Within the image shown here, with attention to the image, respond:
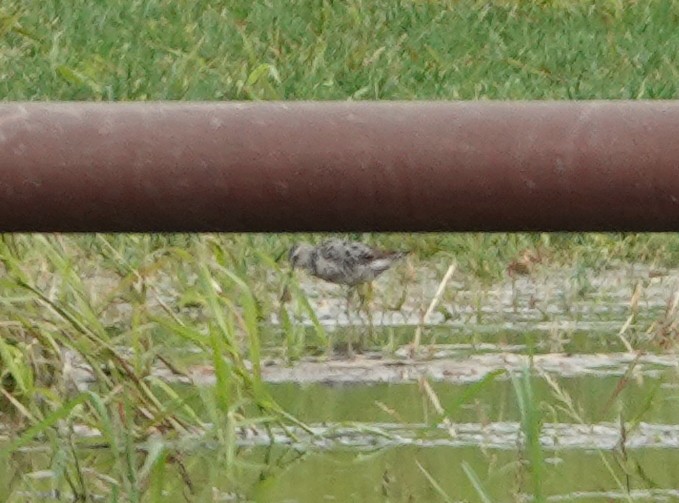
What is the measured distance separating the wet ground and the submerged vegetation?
0.01 metres

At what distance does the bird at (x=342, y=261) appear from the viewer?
5367mm

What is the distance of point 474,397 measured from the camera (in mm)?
3945

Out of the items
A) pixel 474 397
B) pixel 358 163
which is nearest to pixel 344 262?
pixel 474 397

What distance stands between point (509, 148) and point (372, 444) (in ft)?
6.11

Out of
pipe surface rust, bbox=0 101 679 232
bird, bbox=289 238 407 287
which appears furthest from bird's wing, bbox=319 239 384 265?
pipe surface rust, bbox=0 101 679 232

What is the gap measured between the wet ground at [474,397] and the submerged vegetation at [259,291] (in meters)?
0.01

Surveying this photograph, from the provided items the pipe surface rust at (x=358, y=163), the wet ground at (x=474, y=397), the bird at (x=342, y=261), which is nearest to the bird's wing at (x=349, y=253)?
the bird at (x=342, y=261)

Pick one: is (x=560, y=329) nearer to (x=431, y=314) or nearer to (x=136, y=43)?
(x=431, y=314)

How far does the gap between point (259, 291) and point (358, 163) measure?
3.21 m

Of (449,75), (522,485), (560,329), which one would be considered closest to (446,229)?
(522,485)

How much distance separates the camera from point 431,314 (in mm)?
5016

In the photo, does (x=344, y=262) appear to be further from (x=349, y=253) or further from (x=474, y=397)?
(x=474, y=397)

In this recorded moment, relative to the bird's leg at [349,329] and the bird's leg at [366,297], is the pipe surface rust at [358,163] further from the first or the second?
the bird's leg at [366,297]

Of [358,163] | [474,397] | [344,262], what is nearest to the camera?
[358,163]
